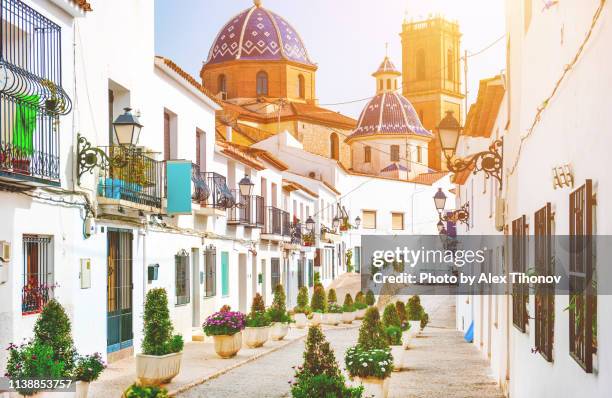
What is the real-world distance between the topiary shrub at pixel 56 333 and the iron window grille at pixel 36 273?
1.87 metres

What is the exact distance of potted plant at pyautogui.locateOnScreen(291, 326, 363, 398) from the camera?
7809mm

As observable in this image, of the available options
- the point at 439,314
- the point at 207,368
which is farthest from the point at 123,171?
the point at 439,314

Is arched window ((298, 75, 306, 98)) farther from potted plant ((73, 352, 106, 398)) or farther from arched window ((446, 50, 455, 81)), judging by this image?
potted plant ((73, 352, 106, 398))

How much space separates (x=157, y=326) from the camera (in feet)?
40.3

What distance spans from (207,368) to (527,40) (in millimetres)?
8330

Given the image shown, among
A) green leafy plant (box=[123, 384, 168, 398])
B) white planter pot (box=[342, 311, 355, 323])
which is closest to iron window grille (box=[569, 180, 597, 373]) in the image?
green leafy plant (box=[123, 384, 168, 398])

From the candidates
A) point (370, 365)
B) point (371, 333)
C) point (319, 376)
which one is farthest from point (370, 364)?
point (319, 376)

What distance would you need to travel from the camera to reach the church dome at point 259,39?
195 feet

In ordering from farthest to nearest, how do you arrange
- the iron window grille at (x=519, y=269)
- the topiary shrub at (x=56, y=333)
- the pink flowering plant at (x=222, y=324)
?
1. the pink flowering plant at (x=222, y=324)
2. the topiary shrub at (x=56, y=333)
3. the iron window grille at (x=519, y=269)

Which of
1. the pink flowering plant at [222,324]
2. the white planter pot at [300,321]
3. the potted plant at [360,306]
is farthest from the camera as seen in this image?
the potted plant at [360,306]

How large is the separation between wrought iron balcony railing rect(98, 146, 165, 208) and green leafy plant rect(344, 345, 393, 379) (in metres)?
5.44

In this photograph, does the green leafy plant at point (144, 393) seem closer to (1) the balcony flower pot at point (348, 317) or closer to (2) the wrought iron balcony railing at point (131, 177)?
(2) the wrought iron balcony railing at point (131, 177)

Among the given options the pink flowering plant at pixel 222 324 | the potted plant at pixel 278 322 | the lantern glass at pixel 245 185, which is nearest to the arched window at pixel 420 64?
the lantern glass at pixel 245 185

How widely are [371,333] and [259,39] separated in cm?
5038
